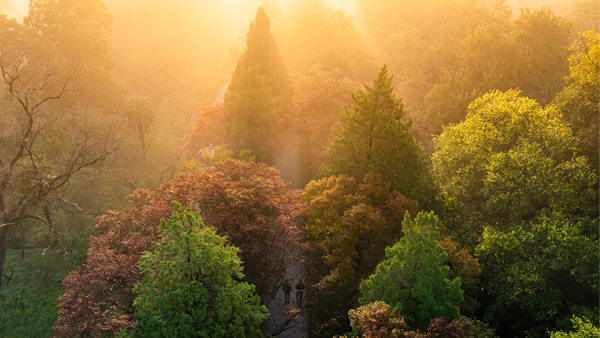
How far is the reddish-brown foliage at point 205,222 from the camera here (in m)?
14.6

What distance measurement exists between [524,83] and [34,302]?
44808 mm

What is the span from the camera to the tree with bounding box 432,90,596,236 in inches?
672

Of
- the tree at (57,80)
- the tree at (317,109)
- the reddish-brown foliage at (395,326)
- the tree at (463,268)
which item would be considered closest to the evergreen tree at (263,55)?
the tree at (317,109)

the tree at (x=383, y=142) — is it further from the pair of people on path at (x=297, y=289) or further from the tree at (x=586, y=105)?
the tree at (x=586, y=105)

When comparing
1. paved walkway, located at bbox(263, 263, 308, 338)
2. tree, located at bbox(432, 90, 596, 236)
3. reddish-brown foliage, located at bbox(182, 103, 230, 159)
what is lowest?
paved walkway, located at bbox(263, 263, 308, 338)

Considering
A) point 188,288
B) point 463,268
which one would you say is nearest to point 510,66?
point 463,268

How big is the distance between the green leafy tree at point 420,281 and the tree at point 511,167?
27.9ft

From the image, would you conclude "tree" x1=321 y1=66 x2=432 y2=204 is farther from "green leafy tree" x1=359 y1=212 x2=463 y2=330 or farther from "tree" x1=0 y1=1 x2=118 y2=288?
"tree" x1=0 y1=1 x2=118 y2=288

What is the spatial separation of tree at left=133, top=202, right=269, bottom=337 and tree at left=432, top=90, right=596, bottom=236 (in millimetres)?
15353

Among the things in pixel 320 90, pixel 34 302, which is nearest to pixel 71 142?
pixel 34 302

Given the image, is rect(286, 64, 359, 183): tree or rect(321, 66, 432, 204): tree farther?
rect(286, 64, 359, 183): tree

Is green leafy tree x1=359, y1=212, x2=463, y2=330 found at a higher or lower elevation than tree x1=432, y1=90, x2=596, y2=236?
lower

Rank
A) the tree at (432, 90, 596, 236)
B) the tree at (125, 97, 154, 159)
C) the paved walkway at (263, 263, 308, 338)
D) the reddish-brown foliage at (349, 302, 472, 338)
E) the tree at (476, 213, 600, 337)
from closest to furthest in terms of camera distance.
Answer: the reddish-brown foliage at (349, 302, 472, 338)
the tree at (476, 213, 600, 337)
the tree at (432, 90, 596, 236)
the paved walkway at (263, 263, 308, 338)
the tree at (125, 97, 154, 159)

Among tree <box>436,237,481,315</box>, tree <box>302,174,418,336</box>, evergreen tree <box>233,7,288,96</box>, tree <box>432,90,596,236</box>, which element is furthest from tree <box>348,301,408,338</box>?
evergreen tree <box>233,7,288,96</box>
